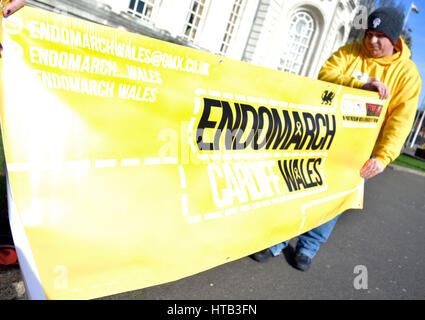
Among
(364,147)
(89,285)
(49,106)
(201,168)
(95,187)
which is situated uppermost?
(364,147)

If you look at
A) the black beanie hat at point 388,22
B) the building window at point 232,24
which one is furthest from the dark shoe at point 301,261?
the building window at point 232,24

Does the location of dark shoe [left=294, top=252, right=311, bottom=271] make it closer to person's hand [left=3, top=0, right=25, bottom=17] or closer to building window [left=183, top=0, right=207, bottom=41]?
person's hand [left=3, top=0, right=25, bottom=17]

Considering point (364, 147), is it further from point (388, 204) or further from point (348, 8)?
point (348, 8)

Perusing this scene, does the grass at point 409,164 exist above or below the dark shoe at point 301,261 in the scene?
above

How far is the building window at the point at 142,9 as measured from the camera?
1091cm

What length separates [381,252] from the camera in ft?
12.3

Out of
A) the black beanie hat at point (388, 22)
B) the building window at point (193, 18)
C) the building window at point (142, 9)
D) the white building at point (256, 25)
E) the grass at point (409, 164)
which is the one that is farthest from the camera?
the grass at point (409, 164)

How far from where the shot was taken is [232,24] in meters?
15.5

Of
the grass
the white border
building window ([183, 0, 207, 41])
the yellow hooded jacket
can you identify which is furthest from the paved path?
the grass

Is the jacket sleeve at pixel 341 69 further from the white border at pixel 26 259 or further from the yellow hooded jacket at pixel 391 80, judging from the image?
the white border at pixel 26 259

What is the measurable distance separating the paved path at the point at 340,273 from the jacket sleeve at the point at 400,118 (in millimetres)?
1187

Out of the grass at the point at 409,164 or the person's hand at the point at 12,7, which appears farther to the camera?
the grass at the point at 409,164
